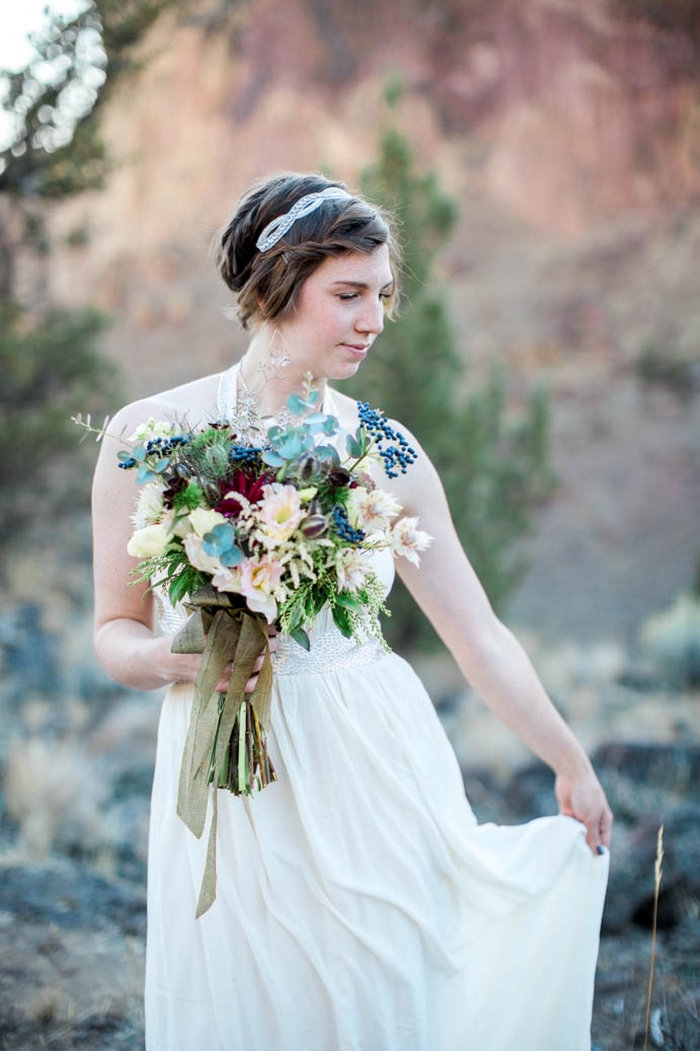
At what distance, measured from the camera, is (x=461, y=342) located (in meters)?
18.0

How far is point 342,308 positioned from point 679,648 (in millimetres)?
7312

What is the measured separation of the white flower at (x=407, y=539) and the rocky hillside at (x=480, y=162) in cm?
1565

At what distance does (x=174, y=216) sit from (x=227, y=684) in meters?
19.2

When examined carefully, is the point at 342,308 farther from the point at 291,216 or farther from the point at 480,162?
the point at 480,162

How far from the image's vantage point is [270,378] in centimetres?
217

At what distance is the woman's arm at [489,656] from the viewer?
2266 mm

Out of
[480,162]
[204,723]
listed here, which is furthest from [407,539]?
[480,162]

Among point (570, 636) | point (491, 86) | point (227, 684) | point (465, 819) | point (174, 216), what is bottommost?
point (465, 819)

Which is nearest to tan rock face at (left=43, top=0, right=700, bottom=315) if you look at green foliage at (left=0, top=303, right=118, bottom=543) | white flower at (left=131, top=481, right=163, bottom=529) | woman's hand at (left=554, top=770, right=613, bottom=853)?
green foliage at (left=0, top=303, right=118, bottom=543)

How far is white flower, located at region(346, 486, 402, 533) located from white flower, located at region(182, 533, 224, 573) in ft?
0.78

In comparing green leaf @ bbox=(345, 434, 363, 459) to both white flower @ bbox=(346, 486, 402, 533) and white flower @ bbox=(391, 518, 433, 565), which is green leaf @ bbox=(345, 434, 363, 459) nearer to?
white flower @ bbox=(346, 486, 402, 533)

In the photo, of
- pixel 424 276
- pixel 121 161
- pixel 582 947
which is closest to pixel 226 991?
pixel 582 947

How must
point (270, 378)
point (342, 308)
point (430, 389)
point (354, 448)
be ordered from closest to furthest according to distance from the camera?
point (354, 448)
point (342, 308)
point (270, 378)
point (430, 389)

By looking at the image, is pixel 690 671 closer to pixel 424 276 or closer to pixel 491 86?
pixel 424 276
